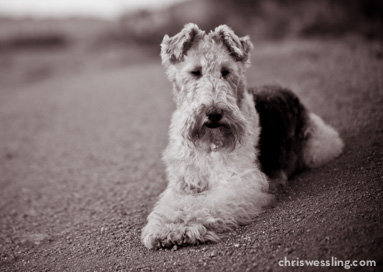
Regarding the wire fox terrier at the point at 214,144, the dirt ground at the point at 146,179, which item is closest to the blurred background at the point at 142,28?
the dirt ground at the point at 146,179

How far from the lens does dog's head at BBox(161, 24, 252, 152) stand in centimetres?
355

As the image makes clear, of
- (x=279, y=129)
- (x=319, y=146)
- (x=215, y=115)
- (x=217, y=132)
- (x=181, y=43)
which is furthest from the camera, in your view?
(x=319, y=146)

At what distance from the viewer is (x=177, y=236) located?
3354 mm

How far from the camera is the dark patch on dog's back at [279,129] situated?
4486 millimetres

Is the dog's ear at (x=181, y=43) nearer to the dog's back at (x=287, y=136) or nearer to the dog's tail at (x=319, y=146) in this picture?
the dog's back at (x=287, y=136)

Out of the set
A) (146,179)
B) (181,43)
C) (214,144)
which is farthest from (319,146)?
(146,179)

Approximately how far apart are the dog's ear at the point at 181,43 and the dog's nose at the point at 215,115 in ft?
3.01

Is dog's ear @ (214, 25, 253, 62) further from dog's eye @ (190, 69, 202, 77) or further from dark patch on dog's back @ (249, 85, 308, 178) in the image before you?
dark patch on dog's back @ (249, 85, 308, 178)

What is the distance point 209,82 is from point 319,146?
83.9 inches

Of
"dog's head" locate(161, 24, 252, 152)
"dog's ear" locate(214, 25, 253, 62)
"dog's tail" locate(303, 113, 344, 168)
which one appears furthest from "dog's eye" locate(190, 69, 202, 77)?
"dog's tail" locate(303, 113, 344, 168)

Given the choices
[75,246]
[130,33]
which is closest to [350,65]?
[75,246]

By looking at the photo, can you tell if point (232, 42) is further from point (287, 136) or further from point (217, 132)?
point (287, 136)

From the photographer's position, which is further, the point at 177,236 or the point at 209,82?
the point at 209,82

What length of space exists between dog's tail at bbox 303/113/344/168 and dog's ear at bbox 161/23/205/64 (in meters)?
2.20
